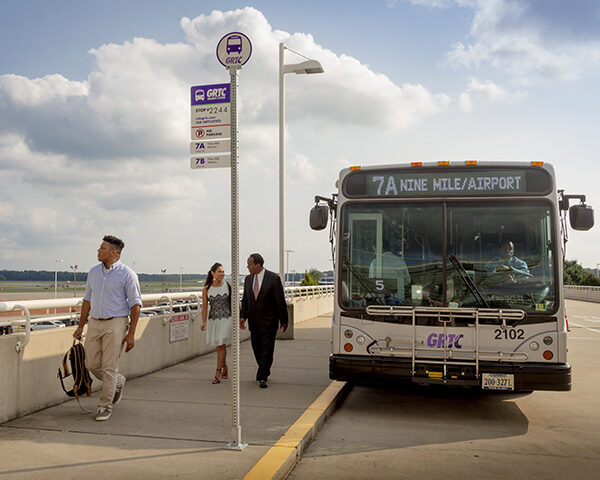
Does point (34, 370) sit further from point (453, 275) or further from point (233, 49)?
point (453, 275)

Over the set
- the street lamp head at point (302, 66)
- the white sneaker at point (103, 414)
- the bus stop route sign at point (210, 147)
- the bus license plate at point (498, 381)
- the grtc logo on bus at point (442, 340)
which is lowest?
the white sneaker at point (103, 414)

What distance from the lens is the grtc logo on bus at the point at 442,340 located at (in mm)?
6879

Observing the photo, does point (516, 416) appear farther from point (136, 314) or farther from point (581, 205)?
point (136, 314)

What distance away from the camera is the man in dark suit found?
8.42 meters

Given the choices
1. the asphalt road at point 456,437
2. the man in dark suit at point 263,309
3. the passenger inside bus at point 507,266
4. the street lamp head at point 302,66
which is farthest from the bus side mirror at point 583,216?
the street lamp head at point 302,66

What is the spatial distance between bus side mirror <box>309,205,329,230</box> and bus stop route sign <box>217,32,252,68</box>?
2799 mm

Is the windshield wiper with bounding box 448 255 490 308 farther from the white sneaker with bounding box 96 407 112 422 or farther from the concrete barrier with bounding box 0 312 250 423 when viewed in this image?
the concrete barrier with bounding box 0 312 250 423

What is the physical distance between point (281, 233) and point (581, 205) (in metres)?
9.59

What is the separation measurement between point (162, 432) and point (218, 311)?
124 inches

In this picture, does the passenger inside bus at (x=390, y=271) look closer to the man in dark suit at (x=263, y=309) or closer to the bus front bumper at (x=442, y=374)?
the bus front bumper at (x=442, y=374)

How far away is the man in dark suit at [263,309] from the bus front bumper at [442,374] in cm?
144

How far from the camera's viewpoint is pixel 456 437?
6176mm

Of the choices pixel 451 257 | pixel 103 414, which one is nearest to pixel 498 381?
pixel 451 257

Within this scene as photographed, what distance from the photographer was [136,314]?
6184 millimetres
